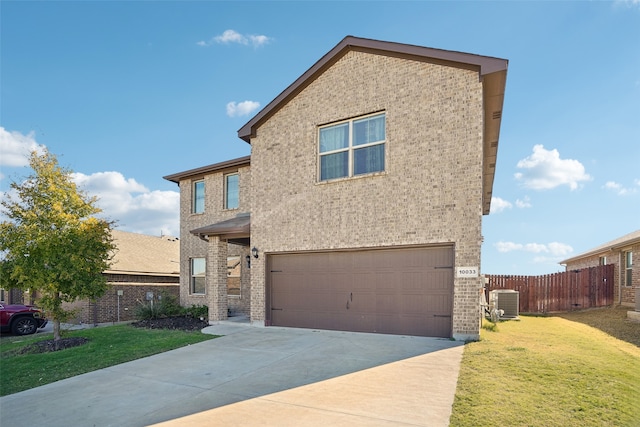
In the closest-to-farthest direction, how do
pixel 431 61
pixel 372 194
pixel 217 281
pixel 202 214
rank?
1. pixel 431 61
2. pixel 372 194
3. pixel 217 281
4. pixel 202 214

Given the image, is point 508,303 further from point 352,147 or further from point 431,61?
point 431,61

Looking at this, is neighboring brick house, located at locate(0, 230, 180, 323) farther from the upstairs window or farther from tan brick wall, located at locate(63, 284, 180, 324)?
the upstairs window

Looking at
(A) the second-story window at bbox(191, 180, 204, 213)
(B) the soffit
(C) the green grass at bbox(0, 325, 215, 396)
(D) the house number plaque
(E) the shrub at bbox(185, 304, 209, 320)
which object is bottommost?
(E) the shrub at bbox(185, 304, 209, 320)

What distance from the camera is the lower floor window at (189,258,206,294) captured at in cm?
1706

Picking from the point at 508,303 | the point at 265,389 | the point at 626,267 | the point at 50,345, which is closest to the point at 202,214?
the point at 50,345

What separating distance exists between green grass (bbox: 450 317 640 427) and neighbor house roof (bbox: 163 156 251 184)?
11.2 metres

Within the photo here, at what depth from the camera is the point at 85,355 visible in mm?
9516

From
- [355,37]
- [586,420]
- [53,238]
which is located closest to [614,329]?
Answer: [586,420]

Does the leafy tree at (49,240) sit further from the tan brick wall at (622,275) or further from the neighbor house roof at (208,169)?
the tan brick wall at (622,275)

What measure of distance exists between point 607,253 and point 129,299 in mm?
25620

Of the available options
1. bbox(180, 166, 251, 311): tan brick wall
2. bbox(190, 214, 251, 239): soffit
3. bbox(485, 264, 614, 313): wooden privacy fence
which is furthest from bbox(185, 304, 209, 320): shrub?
bbox(485, 264, 614, 313): wooden privacy fence

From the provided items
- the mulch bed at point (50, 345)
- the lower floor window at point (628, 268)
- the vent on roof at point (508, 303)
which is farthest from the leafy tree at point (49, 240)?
the lower floor window at point (628, 268)

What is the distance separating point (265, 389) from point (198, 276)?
40.3ft

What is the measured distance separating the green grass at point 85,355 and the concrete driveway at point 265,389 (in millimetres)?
671
